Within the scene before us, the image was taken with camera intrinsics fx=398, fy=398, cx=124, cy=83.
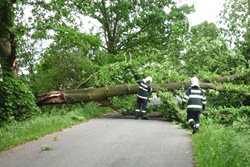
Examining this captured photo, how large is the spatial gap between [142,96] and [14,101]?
5.44 metres

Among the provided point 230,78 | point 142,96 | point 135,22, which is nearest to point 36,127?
point 142,96

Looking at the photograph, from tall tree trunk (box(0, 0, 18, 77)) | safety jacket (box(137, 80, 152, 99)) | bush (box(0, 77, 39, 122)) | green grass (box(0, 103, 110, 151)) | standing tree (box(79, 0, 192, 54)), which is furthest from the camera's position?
standing tree (box(79, 0, 192, 54))

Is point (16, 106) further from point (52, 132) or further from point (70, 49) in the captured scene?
point (70, 49)

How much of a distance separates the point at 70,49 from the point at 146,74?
4053 mm

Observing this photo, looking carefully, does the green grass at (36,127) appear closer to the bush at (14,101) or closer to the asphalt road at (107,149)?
the asphalt road at (107,149)

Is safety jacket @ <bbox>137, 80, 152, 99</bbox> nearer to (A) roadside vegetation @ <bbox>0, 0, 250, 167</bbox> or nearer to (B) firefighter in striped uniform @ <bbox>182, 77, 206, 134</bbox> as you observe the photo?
(A) roadside vegetation @ <bbox>0, 0, 250, 167</bbox>

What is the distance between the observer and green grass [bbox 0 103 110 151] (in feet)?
35.4

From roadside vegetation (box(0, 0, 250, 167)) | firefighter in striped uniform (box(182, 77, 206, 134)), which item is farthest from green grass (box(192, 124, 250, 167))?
firefighter in striped uniform (box(182, 77, 206, 134))

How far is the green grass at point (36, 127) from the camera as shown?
1078 centimetres

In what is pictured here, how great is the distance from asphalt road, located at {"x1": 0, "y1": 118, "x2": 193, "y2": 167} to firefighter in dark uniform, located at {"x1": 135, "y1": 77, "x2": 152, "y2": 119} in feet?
11.7

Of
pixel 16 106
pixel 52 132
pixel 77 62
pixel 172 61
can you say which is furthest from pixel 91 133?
pixel 172 61

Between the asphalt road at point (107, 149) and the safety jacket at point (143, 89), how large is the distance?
354 cm

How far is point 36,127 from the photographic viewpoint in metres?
12.7

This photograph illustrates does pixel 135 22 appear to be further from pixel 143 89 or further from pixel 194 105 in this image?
pixel 194 105
